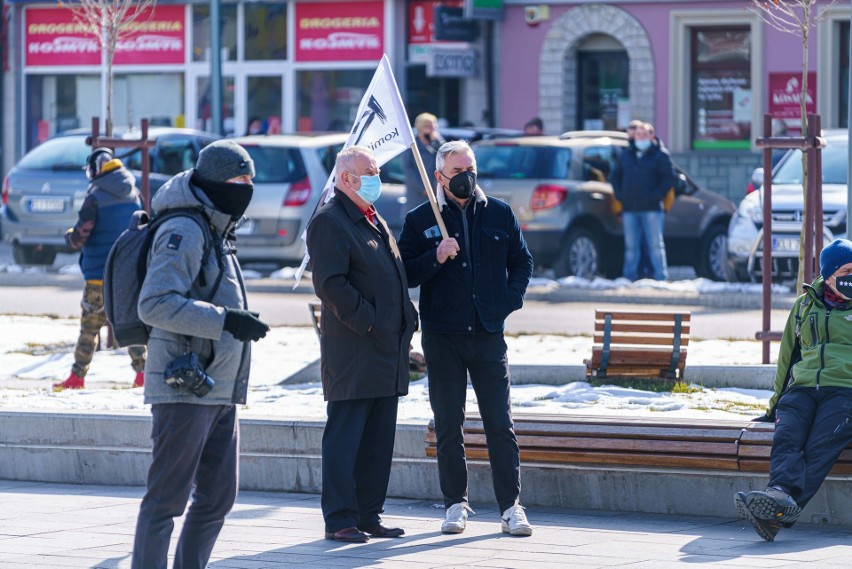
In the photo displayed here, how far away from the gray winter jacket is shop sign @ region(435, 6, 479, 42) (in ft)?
72.6

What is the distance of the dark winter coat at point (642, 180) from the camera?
734 inches

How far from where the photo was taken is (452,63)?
93.1ft

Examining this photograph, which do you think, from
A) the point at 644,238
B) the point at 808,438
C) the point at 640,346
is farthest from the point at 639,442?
the point at 644,238

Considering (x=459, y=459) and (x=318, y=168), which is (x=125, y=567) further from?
(x=318, y=168)

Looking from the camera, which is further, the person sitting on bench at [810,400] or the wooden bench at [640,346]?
the wooden bench at [640,346]

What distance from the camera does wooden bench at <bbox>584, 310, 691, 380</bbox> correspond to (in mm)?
→ 10422

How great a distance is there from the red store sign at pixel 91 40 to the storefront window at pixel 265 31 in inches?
47.0

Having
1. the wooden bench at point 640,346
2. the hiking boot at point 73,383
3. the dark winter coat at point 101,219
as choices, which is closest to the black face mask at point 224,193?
the wooden bench at point 640,346

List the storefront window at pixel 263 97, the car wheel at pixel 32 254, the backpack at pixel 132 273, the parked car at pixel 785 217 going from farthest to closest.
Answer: the storefront window at pixel 263 97 < the car wheel at pixel 32 254 < the parked car at pixel 785 217 < the backpack at pixel 132 273

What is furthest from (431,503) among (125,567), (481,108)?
(481,108)

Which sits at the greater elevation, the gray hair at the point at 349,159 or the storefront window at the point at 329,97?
the storefront window at the point at 329,97

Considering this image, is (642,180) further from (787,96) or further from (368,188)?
(368,188)

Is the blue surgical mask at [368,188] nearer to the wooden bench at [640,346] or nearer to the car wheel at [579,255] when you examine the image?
the wooden bench at [640,346]

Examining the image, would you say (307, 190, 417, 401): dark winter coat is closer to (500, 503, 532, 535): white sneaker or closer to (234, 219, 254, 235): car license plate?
(500, 503, 532, 535): white sneaker
